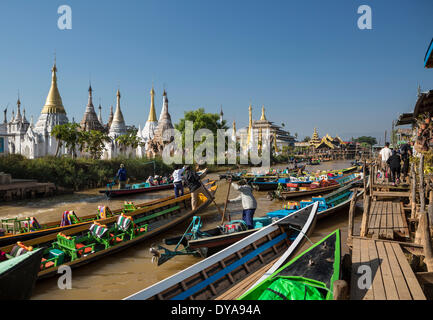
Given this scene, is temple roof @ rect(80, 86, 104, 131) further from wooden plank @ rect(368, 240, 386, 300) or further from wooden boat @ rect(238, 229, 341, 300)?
wooden plank @ rect(368, 240, 386, 300)

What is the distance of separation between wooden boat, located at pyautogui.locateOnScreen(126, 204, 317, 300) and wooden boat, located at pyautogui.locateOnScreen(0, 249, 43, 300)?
1228mm

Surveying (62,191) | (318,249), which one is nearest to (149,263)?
(318,249)

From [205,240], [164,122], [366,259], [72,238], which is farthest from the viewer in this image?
[164,122]

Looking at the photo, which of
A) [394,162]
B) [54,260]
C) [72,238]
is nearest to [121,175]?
[72,238]

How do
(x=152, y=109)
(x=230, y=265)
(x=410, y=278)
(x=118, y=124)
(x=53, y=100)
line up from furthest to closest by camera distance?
(x=152, y=109), (x=118, y=124), (x=53, y=100), (x=230, y=265), (x=410, y=278)

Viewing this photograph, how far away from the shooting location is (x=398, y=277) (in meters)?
3.67

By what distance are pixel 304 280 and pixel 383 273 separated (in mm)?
1103

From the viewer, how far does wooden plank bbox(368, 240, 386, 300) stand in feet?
Answer: 10.7

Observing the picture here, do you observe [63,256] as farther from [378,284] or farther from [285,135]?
[285,135]

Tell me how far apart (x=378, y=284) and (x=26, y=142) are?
3913 cm

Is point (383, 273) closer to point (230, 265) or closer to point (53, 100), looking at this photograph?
point (230, 265)

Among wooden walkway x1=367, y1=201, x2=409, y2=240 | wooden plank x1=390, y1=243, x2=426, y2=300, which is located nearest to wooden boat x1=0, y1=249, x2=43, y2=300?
wooden plank x1=390, y1=243, x2=426, y2=300

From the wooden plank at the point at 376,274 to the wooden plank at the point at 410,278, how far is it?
0.95ft
